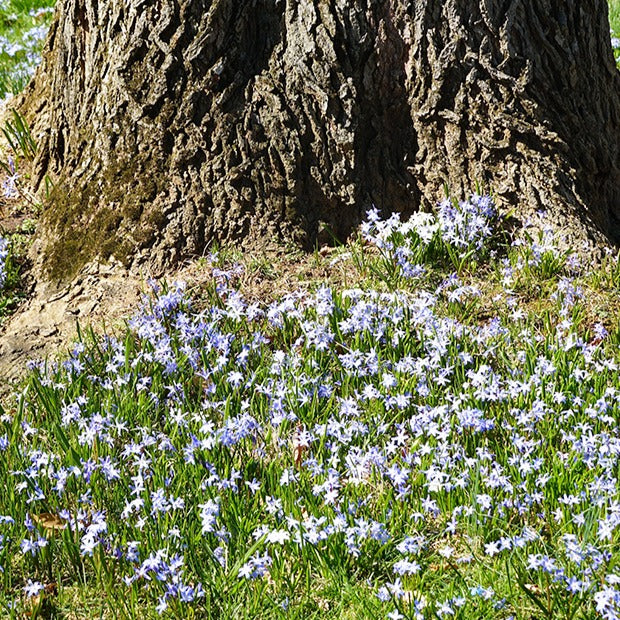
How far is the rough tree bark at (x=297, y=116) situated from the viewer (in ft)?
14.4

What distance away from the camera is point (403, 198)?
4.70m

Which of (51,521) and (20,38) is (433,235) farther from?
(20,38)

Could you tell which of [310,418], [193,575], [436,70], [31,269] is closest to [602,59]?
[436,70]

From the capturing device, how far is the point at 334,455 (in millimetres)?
3260

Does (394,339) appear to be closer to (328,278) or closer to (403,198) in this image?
(328,278)

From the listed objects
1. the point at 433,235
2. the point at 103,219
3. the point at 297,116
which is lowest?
the point at 433,235

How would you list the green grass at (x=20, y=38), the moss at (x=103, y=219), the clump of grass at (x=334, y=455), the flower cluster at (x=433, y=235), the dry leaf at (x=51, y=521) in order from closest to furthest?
1. the clump of grass at (x=334, y=455)
2. the dry leaf at (x=51, y=521)
3. the flower cluster at (x=433, y=235)
4. the moss at (x=103, y=219)
5. the green grass at (x=20, y=38)

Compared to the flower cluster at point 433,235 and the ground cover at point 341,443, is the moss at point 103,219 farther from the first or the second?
the flower cluster at point 433,235

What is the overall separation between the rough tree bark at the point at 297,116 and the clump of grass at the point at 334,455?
39 cm

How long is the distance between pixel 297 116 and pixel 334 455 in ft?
6.40

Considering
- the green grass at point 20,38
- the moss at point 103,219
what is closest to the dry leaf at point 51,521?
the moss at point 103,219

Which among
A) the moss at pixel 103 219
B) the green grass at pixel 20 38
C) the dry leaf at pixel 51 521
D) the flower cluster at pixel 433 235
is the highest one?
the green grass at pixel 20 38

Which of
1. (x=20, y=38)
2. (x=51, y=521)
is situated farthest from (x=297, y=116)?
(x=20, y=38)

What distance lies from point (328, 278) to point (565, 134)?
1.56 metres
